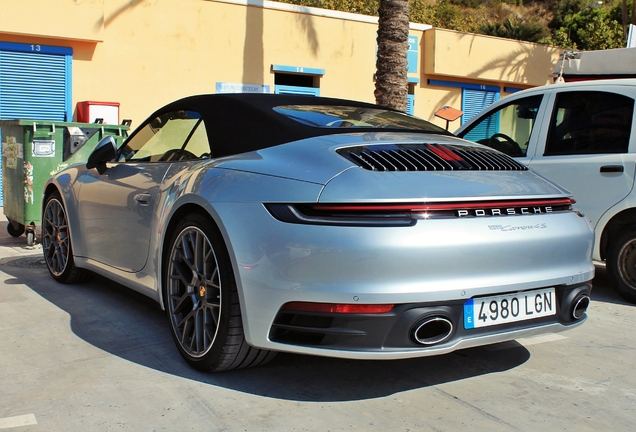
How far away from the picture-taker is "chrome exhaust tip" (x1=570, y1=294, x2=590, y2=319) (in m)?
3.42

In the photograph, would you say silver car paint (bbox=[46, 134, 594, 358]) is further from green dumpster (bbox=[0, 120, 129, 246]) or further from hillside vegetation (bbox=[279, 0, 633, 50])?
hillside vegetation (bbox=[279, 0, 633, 50])

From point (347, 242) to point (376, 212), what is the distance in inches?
7.1

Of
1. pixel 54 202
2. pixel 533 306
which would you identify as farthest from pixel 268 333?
pixel 54 202

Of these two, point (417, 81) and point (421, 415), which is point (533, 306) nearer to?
point (421, 415)

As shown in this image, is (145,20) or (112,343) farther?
(145,20)

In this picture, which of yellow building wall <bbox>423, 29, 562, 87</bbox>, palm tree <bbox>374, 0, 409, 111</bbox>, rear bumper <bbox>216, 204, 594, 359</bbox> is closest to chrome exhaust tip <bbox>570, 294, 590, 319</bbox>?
rear bumper <bbox>216, 204, 594, 359</bbox>

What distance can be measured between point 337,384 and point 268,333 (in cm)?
60

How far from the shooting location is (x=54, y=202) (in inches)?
219

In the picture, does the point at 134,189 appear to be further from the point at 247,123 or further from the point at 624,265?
the point at 624,265

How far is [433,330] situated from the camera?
10.0 ft

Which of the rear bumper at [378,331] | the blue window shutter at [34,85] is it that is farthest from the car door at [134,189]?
the blue window shutter at [34,85]

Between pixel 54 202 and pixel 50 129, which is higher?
pixel 50 129

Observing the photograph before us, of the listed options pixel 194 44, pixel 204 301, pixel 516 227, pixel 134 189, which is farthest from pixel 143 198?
pixel 194 44

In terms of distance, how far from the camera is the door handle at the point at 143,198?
4.09m
